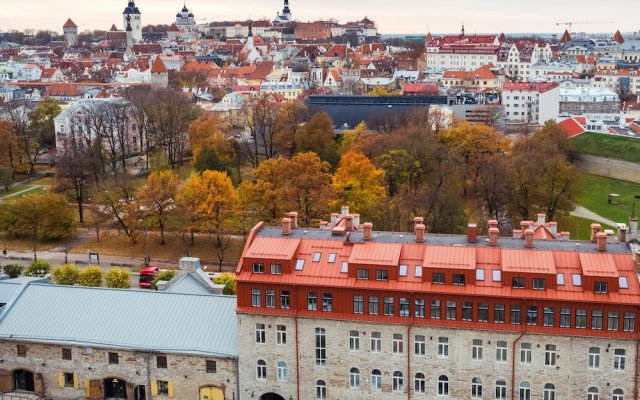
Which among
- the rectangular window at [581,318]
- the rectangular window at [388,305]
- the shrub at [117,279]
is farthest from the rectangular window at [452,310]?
the shrub at [117,279]

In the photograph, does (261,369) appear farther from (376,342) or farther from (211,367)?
(376,342)

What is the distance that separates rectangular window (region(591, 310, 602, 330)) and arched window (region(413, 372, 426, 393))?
628 cm

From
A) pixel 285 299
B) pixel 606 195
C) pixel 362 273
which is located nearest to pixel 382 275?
pixel 362 273

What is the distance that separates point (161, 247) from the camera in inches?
2298

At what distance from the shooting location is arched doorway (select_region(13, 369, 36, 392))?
33.5m

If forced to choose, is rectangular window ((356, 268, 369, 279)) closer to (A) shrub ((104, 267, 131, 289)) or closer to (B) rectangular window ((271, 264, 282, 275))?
(B) rectangular window ((271, 264, 282, 275))

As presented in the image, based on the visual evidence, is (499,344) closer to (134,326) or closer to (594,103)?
(134,326)

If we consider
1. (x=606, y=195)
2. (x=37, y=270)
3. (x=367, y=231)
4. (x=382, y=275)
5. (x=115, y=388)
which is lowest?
(x=115, y=388)

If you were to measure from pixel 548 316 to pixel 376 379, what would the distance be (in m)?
6.67

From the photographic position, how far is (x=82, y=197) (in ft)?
222

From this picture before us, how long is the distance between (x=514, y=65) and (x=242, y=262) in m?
146

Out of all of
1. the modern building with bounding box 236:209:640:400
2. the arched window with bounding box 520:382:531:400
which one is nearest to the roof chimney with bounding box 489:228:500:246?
the modern building with bounding box 236:209:640:400

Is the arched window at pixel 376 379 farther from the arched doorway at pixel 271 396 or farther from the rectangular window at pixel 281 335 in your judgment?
the arched doorway at pixel 271 396

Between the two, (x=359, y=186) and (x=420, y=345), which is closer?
(x=420, y=345)
